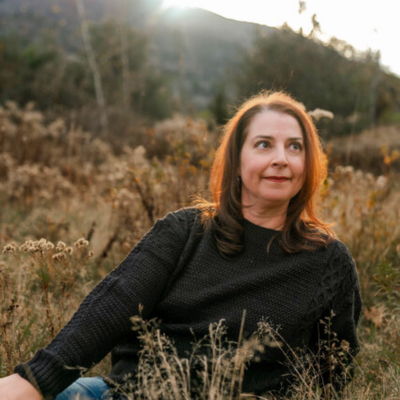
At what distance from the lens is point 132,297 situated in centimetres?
203

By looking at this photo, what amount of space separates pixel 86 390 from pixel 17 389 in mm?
335

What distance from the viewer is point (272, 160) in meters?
2.10

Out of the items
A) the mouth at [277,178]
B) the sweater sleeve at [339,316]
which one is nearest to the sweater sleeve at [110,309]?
the mouth at [277,178]

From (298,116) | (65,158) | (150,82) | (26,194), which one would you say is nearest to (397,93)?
(150,82)

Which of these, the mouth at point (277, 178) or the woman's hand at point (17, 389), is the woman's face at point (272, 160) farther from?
the woman's hand at point (17, 389)

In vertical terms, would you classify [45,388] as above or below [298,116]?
below

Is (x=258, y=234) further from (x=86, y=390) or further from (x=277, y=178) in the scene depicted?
(x=86, y=390)

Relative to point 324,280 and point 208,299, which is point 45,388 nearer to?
point 208,299

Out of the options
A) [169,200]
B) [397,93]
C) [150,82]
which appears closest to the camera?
[169,200]

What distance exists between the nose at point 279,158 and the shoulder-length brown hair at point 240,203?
0.15 meters

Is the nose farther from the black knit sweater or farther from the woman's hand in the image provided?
the woman's hand

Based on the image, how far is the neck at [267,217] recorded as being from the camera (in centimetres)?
221

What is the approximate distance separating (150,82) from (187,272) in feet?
73.3

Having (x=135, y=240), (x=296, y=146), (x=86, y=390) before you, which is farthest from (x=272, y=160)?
(x=135, y=240)
